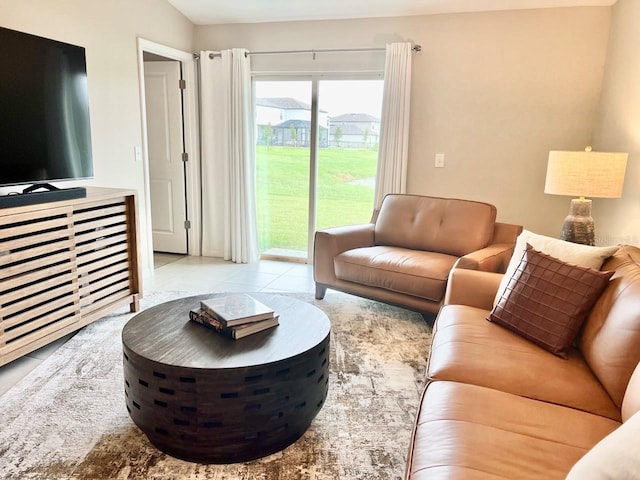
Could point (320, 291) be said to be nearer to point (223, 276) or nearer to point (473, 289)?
point (223, 276)

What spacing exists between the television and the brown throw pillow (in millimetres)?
2562

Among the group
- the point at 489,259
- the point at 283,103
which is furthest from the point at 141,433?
the point at 283,103

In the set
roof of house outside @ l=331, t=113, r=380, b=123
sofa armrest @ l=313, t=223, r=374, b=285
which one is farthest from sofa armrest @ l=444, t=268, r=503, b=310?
roof of house outside @ l=331, t=113, r=380, b=123

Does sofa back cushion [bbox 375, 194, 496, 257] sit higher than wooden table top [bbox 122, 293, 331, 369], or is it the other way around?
sofa back cushion [bbox 375, 194, 496, 257]

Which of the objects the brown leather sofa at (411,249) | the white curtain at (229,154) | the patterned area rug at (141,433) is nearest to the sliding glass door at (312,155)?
the white curtain at (229,154)

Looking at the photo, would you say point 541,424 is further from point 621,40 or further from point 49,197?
point 621,40

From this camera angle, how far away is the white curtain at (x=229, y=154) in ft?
14.5

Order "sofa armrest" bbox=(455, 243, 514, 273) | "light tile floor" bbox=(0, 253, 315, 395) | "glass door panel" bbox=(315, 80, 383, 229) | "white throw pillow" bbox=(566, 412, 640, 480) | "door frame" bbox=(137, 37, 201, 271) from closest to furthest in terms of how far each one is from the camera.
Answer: "white throw pillow" bbox=(566, 412, 640, 480) < "sofa armrest" bbox=(455, 243, 514, 273) < "light tile floor" bbox=(0, 253, 315, 395) < "door frame" bbox=(137, 37, 201, 271) < "glass door panel" bbox=(315, 80, 383, 229)

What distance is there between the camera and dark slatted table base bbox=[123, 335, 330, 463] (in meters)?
1.60

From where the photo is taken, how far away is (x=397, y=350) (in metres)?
2.74

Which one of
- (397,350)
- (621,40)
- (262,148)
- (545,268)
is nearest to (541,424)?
(545,268)

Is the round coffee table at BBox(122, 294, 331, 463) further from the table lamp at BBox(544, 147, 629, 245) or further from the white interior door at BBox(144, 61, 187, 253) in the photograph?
the white interior door at BBox(144, 61, 187, 253)

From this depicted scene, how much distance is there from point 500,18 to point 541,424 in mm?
3500

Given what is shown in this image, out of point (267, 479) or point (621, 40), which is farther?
point (621, 40)
